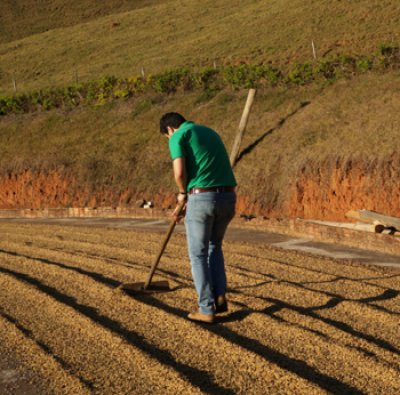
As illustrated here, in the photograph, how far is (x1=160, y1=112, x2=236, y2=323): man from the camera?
20.7 feet

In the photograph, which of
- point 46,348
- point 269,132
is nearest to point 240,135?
point 269,132

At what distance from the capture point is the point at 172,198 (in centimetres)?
1991

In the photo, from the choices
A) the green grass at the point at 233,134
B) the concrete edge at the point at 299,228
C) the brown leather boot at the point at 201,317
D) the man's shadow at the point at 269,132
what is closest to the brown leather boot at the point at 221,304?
the brown leather boot at the point at 201,317

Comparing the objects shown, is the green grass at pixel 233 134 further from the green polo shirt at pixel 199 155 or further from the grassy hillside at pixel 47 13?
the grassy hillside at pixel 47 13

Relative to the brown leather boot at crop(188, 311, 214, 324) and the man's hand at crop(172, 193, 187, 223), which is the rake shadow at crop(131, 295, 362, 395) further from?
the man's hand at crop(172, 193, 187, 223)

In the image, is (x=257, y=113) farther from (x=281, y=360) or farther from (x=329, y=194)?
(x=281, y=360)

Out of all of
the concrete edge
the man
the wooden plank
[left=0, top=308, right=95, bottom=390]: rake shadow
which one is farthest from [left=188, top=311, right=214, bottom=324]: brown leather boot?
the wooden plank

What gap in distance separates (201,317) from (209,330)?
0.26 metres

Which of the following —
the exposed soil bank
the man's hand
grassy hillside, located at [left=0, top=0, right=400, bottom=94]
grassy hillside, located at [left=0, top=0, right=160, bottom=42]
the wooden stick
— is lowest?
the exposed soil bank

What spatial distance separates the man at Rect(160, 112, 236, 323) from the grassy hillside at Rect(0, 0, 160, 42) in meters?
63.7

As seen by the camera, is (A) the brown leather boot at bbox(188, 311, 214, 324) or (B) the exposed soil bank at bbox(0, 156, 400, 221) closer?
(A) the brown leather boot at bbox(188, 311, 214, 324)

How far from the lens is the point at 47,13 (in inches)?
2813

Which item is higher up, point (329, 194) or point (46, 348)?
point (329, 194)

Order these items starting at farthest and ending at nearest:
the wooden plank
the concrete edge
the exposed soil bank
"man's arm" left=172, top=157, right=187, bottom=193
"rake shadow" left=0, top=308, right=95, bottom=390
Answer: the exposed soil bank, the wooden plank, the concrete edge, "man's arm" left=172, top=157, right=187, bottom=193, "rake shadow" left=0, top=308, right=95, bottom=390
